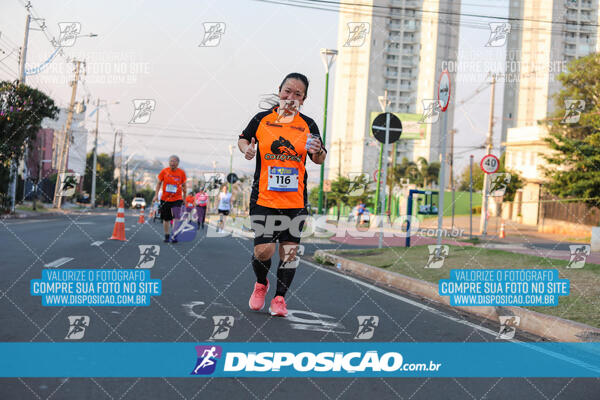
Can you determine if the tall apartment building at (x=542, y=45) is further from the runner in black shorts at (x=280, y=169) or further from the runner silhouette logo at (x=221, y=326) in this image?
the runner silhouette logo at (x=221, y=326)

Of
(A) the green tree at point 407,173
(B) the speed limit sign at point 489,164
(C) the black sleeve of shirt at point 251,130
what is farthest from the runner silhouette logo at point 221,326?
(A) the green tree at point 407,173

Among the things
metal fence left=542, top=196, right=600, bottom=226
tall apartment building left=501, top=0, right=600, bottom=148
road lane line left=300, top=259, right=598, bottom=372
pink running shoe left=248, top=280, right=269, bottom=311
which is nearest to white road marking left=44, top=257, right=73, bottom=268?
pink running shoe left=248, top=280, right=269, bottom=311

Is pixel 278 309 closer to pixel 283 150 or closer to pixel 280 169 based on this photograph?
pixel 280 169

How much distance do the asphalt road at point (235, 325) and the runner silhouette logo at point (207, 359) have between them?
5.2 inches

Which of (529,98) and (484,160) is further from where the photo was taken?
(529,98)

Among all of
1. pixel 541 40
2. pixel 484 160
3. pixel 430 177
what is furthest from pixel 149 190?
pixel 484 160

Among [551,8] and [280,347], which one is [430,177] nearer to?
[551,8]

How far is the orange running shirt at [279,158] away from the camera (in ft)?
15.9

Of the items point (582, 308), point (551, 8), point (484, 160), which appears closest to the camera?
point (582, 308)

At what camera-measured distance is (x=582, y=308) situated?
552 centimetres

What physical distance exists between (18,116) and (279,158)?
849 inches

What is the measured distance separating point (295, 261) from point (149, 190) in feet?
456

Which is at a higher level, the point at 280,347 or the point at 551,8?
the point at 551,8
